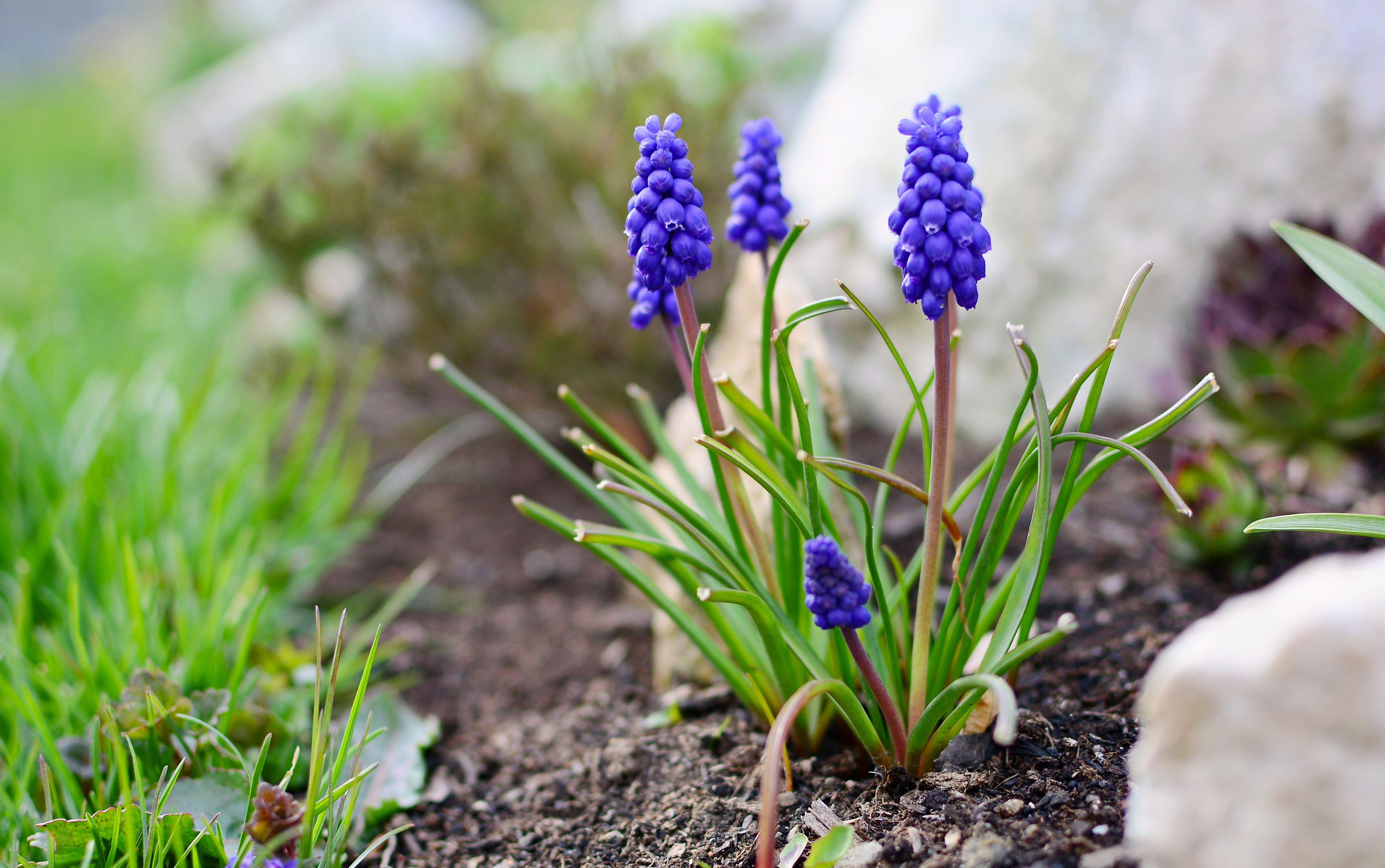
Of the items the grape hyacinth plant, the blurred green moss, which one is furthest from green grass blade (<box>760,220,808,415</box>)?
the blurred green moss

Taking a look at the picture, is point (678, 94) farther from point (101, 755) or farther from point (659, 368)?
point (101, 755)

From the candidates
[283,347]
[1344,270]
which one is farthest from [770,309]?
[283,347]

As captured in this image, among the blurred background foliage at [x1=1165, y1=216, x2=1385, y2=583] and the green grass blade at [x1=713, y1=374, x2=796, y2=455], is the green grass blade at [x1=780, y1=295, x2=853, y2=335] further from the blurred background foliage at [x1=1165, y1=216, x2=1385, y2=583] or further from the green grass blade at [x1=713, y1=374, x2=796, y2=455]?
the blurred background foliage at [x1=1165, y1=216, x2=1385, y2=583]

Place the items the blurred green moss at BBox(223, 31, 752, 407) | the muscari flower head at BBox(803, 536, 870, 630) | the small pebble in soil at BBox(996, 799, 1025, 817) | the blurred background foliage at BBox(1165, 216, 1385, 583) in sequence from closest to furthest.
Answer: the muscari flower head at BBox(803, 536, 870, 630) < the small pebble in soil at BBox(996, 799, 1025, 817) < the blurred background foliage at BBox(1165, 216, 1385, 583) < the blurred green moss at BBox(223, 31, 752, 407)

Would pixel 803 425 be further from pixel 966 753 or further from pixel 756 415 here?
pixel 966 753

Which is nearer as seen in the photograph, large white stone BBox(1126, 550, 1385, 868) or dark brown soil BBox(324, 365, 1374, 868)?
large white stone BBox(1126, 550, 1385, 868)

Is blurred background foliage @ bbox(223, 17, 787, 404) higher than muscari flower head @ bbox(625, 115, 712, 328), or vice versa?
blurred background foliage @ bbox(223, 17, 787, 404)
